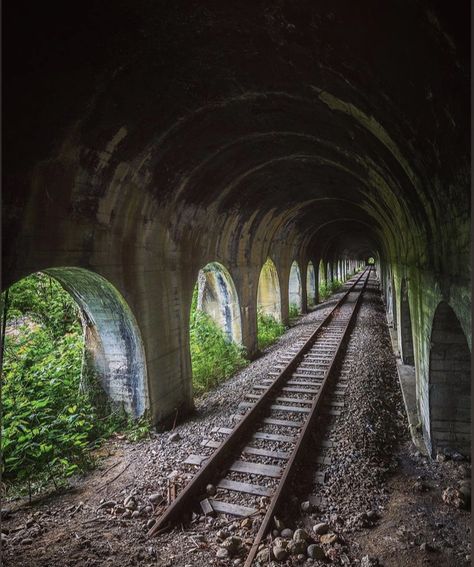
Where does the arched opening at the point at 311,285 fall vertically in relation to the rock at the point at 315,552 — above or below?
above

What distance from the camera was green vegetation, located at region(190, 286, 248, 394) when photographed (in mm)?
9758

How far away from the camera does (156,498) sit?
15.8 ft

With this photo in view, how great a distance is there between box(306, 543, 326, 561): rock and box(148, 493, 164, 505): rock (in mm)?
2074

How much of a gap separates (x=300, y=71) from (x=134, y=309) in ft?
15.1

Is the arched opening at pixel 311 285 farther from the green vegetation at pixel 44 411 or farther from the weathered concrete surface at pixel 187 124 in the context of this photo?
the green vegetation at pixel 44 411

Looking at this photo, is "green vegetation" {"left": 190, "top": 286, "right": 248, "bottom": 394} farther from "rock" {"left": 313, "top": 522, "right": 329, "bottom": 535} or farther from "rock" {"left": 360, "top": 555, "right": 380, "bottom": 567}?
"rock" {"left": 360, "top": 555, "right": 380, "bottom": 567}

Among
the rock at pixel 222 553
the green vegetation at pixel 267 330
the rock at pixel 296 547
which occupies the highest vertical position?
the green vegetation at pixel 267 330

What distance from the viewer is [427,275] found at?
5023 millimetres

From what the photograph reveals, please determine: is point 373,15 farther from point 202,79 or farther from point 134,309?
point 134,309

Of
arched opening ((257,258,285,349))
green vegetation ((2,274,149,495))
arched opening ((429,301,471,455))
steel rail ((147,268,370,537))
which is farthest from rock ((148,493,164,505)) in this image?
arched opening ((257,258,285,349))

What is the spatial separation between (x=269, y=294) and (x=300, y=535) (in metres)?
13.4

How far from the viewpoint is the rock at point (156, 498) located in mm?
4809

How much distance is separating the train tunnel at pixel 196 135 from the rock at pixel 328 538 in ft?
8.03

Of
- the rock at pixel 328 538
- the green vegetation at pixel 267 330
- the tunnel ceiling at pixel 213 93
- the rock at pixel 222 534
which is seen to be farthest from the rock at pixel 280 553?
the green vegetation at pixel 267 330
